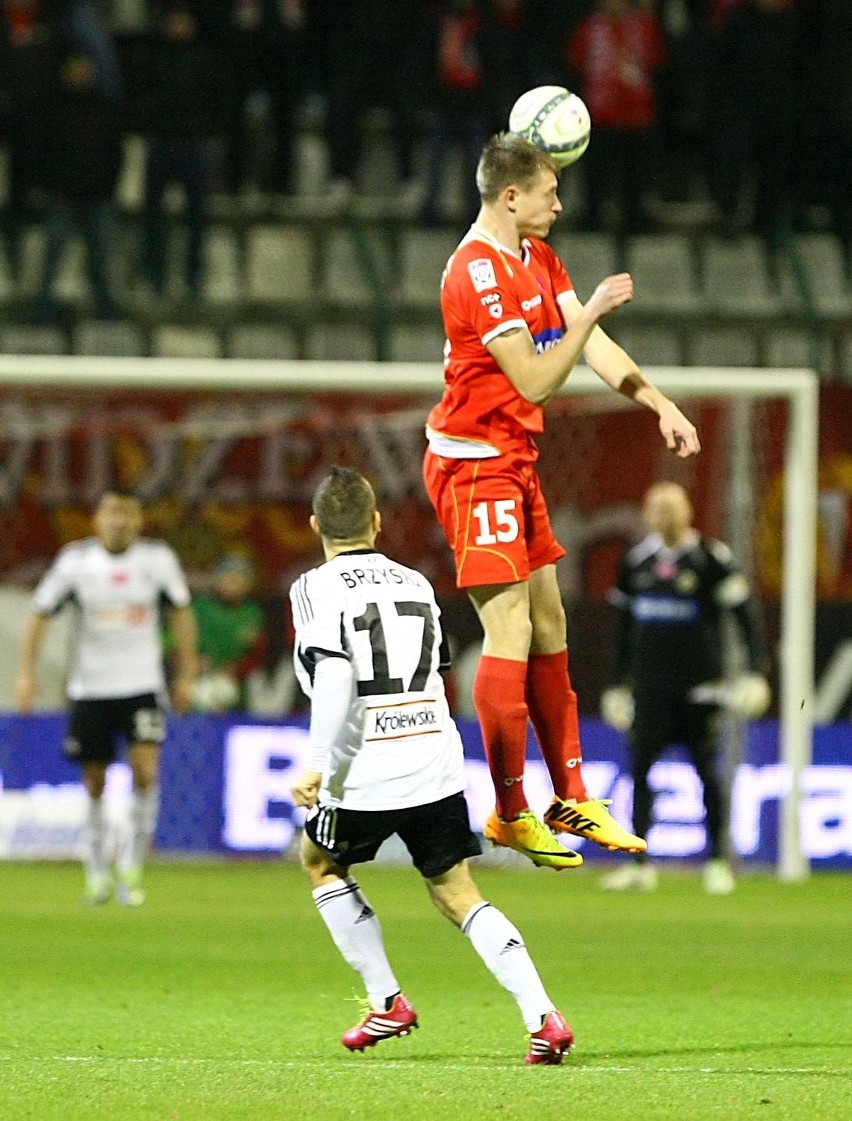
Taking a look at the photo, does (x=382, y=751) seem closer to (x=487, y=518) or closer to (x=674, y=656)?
(x=487, y=518)

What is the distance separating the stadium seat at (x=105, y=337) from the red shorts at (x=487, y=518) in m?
11.0

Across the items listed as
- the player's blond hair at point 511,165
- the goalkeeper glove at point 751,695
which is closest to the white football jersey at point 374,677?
the player's blond hair at point 511,165

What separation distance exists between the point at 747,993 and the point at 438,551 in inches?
325

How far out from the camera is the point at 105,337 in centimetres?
1748

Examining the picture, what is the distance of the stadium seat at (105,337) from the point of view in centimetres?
1741

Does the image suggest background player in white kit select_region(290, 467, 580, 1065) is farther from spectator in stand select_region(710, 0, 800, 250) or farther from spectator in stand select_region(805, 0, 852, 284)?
spectator in stand select_region(805, 0, 852, 284)

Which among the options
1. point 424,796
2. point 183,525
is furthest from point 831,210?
point 424,796

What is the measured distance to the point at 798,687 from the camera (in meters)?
13.4

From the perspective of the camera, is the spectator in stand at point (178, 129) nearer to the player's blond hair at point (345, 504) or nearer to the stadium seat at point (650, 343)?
the stadium seat at point (650, 343)

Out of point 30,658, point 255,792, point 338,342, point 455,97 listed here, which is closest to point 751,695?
point 255,792

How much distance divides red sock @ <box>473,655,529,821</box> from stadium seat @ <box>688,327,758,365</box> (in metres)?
12.4

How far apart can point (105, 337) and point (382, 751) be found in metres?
11.7

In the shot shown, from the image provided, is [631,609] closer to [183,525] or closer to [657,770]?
[657,770]

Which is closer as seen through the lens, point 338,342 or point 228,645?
point 228,645
